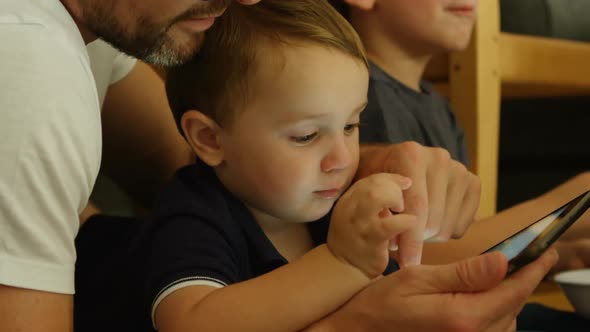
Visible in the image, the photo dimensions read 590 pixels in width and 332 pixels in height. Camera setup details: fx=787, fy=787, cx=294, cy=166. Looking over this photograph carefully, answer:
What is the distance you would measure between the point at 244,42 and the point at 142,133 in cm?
51

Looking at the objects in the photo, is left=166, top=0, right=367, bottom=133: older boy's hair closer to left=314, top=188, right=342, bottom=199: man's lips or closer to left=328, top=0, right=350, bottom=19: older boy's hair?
left=314, top=188, right=342, bottom=199: man's lips

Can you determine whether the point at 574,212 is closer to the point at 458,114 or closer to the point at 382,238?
the point at 382,238

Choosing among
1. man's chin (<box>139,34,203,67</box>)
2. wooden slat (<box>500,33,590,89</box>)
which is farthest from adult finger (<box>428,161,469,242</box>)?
wooden slat (<box>500,33,590,89</box>)

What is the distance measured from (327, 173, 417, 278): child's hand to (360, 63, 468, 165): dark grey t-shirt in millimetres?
398

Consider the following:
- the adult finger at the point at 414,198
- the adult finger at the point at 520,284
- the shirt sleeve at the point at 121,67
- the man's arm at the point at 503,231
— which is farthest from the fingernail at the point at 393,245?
the shirt sleeve at the point at 121,67

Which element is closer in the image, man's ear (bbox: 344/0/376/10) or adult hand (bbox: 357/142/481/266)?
adult hand (bbox: 357/142/481/266)

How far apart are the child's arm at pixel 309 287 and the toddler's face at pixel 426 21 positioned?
592 mm

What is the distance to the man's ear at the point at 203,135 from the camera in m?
0.86

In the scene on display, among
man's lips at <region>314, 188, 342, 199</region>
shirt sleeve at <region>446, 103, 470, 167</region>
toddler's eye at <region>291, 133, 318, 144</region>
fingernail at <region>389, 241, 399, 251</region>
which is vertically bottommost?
shirt sleeve at <region>446, 103, 470, 167</region>

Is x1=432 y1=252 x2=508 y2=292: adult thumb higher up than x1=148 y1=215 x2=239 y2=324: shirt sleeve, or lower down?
higher up

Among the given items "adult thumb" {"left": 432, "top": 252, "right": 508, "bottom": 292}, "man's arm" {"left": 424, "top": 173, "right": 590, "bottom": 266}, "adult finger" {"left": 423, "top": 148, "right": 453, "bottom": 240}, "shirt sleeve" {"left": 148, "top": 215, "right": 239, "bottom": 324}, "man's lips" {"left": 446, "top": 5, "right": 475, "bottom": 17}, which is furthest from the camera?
"man's lips" {"left": 446, "top": 5, "right": 475, "bottom": 17}

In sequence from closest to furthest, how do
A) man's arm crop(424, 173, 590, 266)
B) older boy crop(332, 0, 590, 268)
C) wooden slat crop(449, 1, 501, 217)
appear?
man's arm crop(424, 173, 590, 266) → older boy crop(332, 0, 590, 268) → wooden slat crop(449, 1, 501, 217)

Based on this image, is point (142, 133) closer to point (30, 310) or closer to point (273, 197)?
point (273, 197)

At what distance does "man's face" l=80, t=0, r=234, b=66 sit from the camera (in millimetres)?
897
